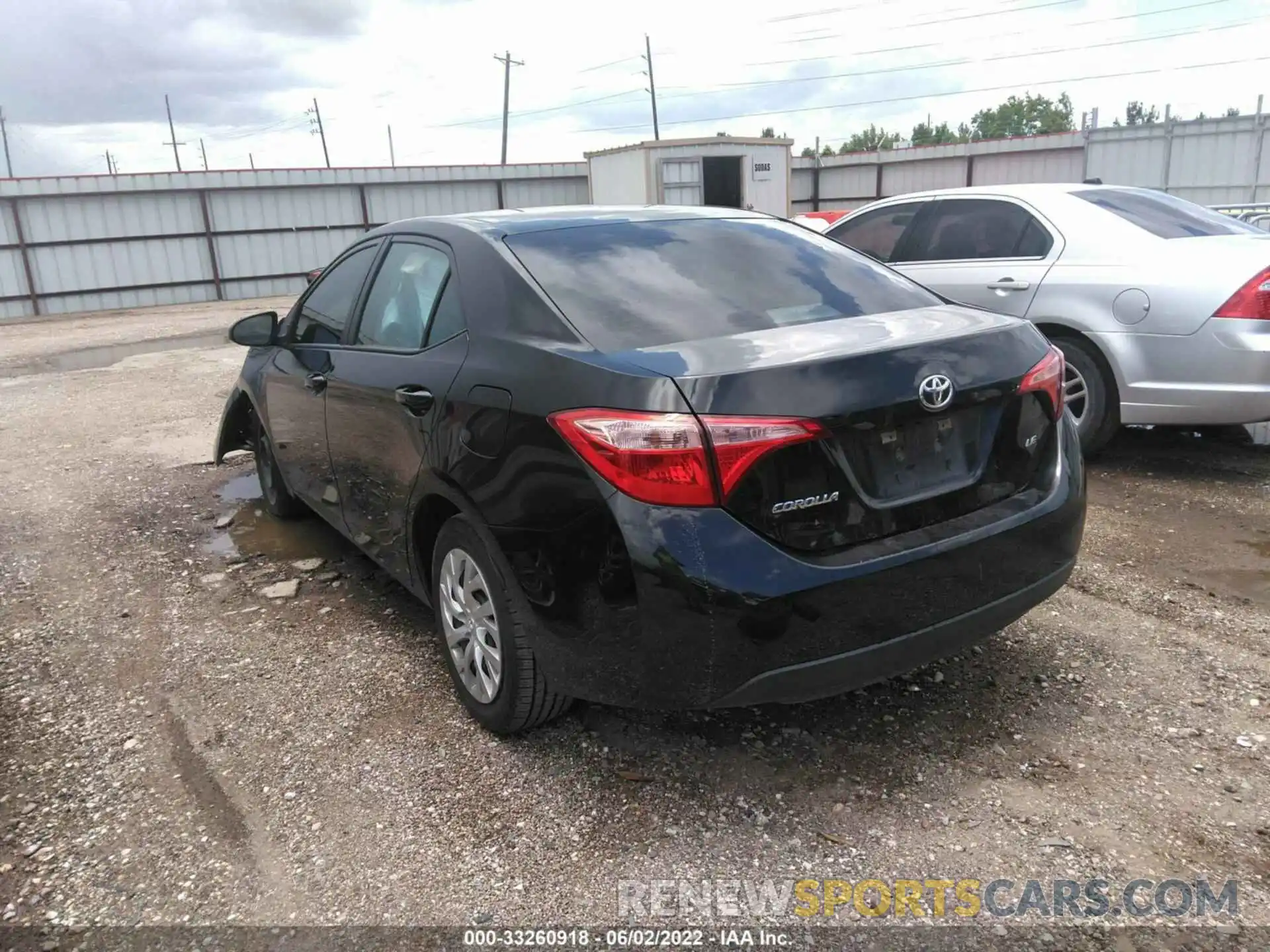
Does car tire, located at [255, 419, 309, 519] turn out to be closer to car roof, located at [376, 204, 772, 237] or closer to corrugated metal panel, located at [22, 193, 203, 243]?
car roof, located at [376, 204, 772, 237]

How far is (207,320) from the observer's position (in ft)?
62.1

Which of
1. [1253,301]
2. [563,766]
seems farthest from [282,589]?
[1253,301]

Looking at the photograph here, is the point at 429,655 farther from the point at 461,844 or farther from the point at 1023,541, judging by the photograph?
the point at 1023,541

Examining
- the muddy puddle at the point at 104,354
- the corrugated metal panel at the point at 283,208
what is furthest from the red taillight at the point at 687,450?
the corrugated metal panel at the point at 283,208

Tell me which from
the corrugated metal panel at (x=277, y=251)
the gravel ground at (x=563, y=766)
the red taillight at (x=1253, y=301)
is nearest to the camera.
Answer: the gravel ground at (x=563, y=766)

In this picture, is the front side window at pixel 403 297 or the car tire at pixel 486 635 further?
the front side window at pixel 403 297

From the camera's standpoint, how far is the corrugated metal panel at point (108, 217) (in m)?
21.7

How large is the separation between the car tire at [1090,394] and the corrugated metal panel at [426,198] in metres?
21.5

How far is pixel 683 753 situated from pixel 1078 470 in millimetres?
1487

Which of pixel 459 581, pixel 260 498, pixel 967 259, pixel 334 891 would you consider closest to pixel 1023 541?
pixel 459 581

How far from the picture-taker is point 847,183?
27156 mm

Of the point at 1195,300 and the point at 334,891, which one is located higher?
the point at 1195,300

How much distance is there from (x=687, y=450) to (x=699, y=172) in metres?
22.2

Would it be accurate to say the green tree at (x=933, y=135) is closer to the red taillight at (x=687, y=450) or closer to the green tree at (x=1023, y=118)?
the green tree at (x=1023, y=118)
